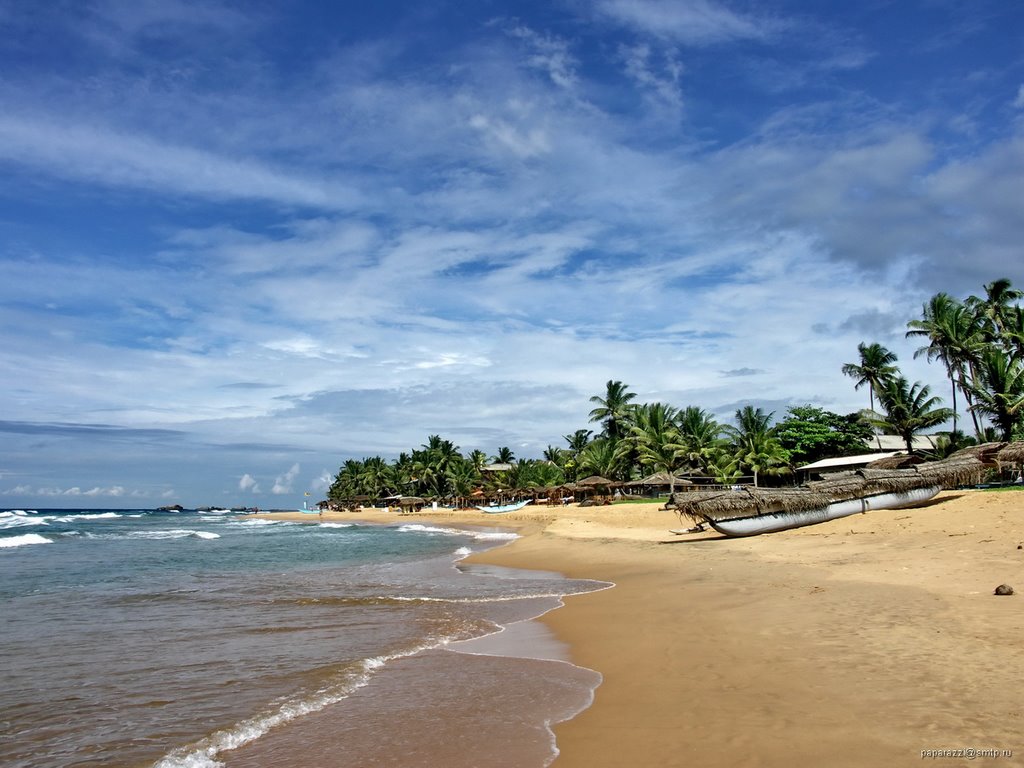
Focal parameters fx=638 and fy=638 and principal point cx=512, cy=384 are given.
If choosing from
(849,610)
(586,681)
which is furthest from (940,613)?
(586,681)

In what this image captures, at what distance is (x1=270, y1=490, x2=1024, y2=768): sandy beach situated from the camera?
484 centimetres

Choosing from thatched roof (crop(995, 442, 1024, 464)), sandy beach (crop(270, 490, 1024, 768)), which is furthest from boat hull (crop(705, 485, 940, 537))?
sandy beach (crop(270, 490, 1024, 768))

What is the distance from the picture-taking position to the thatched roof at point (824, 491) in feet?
66.9

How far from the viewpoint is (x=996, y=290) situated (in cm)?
4259

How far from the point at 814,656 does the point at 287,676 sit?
6.31 meters

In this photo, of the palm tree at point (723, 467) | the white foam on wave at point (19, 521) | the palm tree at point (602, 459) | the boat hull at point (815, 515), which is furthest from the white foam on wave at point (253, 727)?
the white foam on wave at point (19, 521)

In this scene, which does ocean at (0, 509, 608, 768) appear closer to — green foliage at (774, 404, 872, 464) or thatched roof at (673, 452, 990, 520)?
thatched roof at (673, 452, 990, 520)

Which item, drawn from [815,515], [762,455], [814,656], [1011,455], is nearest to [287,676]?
[814,656]

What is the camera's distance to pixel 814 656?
7.06 meters

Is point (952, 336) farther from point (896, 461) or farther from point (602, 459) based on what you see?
point (602, 459)

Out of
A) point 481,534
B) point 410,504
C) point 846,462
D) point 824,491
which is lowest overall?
point 481,534

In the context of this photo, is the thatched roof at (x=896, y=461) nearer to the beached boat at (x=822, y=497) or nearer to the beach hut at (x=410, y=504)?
the beached boat at (x=822, y=497)

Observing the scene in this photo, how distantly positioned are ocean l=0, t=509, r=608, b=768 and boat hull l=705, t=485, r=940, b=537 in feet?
23.4

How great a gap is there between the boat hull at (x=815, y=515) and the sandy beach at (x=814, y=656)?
176 inches
